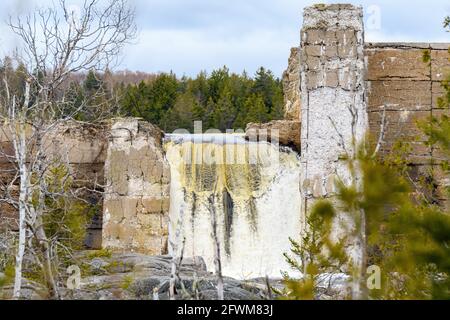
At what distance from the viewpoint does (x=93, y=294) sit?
32.4 ft

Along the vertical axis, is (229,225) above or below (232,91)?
below

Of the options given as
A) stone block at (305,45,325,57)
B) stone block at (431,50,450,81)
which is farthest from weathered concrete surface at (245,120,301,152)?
stone block at (431,50,450,81)

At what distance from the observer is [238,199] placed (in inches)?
673

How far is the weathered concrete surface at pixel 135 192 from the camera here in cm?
1681

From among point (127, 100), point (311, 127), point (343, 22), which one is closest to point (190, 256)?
point (311, 127)

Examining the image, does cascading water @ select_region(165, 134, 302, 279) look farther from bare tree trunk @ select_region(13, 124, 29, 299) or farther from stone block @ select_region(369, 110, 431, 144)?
bare tree trunk @ select_region(13, 124, 29, 299)

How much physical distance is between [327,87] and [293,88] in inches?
82.4

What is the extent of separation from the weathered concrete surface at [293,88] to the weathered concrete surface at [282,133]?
0.21 metres

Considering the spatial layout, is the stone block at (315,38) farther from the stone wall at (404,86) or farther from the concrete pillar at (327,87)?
the stone wall at (404,86)

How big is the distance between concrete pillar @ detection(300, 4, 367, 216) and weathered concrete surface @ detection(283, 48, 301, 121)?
1.45 metres

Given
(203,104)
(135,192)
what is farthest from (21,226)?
(203,104)

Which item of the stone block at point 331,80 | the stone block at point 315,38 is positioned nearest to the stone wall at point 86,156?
the stone block at point 315,38
